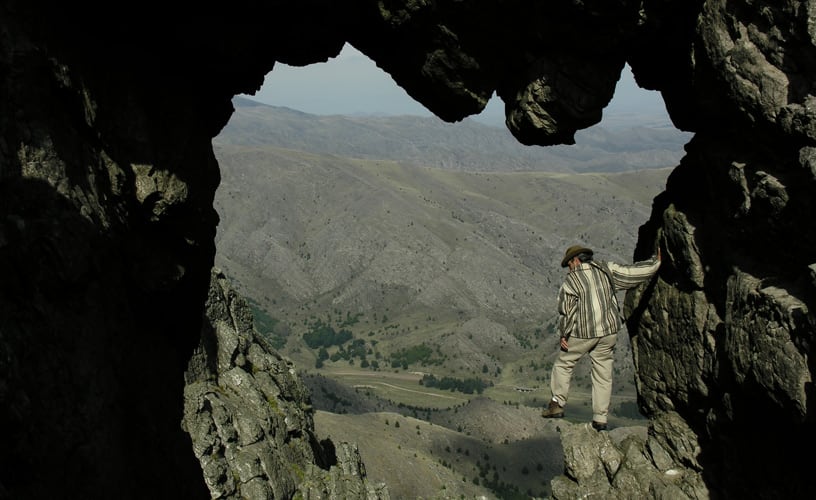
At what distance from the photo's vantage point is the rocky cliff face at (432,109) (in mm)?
12336

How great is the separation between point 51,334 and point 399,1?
39.6ft

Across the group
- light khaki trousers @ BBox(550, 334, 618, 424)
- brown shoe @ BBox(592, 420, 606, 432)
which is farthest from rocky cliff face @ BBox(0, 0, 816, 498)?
light khaki trousers @ BBox(550, 334, 618, 424)

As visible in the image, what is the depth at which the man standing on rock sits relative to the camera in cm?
1889

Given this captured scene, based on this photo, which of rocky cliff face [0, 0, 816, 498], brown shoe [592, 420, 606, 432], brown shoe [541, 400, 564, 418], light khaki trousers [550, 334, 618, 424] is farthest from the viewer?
brown shoe [592, 420, 606, 432]

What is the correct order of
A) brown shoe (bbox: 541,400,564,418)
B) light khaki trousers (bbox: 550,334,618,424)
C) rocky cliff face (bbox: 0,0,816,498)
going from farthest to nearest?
light khaki trousers (bbox: 550,334,618,424), brown shoe (bbox: 541,400,564,418), rocky cliff face (bbox: 0,0,816,498)

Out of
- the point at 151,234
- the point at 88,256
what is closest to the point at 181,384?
the point at 151,234

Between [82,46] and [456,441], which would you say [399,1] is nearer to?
[82,46]

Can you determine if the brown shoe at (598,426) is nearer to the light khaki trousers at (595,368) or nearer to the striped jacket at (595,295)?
the light khaki trousers at (595,368)

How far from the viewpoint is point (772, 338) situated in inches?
550

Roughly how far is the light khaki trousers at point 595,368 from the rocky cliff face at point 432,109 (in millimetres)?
1353

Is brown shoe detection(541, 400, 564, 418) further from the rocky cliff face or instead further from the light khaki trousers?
the rocky cliff face

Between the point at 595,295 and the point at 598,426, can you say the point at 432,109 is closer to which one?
the point at 595,295

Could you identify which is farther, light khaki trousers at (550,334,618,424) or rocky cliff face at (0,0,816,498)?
light khaki trousers at (550,334,618,424)

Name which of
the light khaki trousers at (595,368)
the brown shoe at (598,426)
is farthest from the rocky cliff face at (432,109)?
the light khaki trousers at (595,368)
